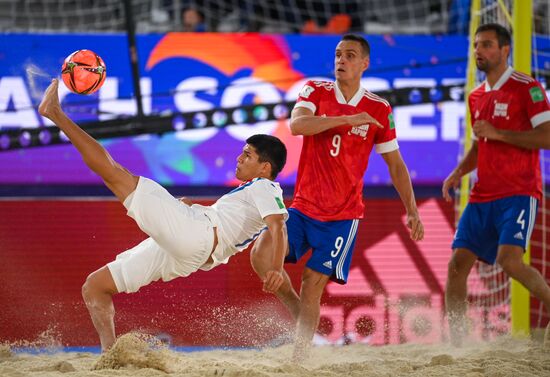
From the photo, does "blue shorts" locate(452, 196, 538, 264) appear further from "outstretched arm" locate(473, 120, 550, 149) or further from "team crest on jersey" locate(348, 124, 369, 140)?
"team crest on jersey" locate(348, 124, 369, 140)

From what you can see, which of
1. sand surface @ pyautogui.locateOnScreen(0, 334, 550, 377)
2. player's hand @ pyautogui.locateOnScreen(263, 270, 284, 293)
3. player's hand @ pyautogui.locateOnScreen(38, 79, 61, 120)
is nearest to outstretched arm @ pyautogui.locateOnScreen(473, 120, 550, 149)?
sand surface @ pyautogui.locateOnScreen(0, 334, 550, 377)

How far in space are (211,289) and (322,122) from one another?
3.02m

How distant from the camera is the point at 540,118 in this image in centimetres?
661

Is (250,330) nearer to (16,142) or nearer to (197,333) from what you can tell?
(197,333)

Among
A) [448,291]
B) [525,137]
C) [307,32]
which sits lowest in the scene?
[448,291]

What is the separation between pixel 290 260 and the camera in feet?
19.6

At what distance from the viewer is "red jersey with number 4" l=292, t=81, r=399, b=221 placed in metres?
6.05

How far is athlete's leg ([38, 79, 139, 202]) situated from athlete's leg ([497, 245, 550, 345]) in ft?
9.29

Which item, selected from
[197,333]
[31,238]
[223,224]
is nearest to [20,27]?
[31,238]

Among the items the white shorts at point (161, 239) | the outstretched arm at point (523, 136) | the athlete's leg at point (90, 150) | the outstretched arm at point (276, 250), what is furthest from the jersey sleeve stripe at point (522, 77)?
the athlete's leg at point (90, 150)

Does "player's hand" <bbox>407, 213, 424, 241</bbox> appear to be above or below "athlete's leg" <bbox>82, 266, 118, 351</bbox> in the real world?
above

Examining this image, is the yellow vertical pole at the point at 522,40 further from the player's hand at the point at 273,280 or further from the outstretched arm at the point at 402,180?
the player's hand at the point at 273,280

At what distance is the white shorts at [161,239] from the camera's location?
5352 mm

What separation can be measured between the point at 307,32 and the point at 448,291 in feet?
17.1
